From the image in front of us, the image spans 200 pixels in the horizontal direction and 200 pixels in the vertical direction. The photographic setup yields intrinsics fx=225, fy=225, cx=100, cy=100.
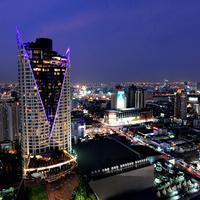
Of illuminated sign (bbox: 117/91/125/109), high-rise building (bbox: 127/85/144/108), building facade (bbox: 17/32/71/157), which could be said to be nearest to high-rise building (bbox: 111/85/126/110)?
illuminated sign (bbox: 117/91/125/109)

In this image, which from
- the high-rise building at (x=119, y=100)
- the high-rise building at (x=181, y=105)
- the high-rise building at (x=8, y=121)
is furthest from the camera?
the high-rise building at (x=119, y=100)

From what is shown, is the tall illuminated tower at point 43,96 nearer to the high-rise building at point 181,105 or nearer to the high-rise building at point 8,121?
the high-rise building at point 8,121

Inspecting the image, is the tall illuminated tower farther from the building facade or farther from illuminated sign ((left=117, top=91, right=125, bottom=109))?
illuminated sign ((left=117, top=91, right=125, bottom=109))

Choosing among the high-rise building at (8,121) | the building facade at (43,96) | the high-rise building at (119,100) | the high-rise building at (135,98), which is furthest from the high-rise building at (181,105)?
the high-rise building at (8,121)

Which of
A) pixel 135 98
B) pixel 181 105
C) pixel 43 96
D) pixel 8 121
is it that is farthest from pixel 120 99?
pixel 43 96

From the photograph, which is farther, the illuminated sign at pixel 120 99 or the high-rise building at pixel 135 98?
the high-rise building at pixel 135 98

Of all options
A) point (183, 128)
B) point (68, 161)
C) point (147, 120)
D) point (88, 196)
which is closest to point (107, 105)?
point (147, 120)

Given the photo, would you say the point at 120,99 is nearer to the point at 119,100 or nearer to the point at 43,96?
the point at 119,100
